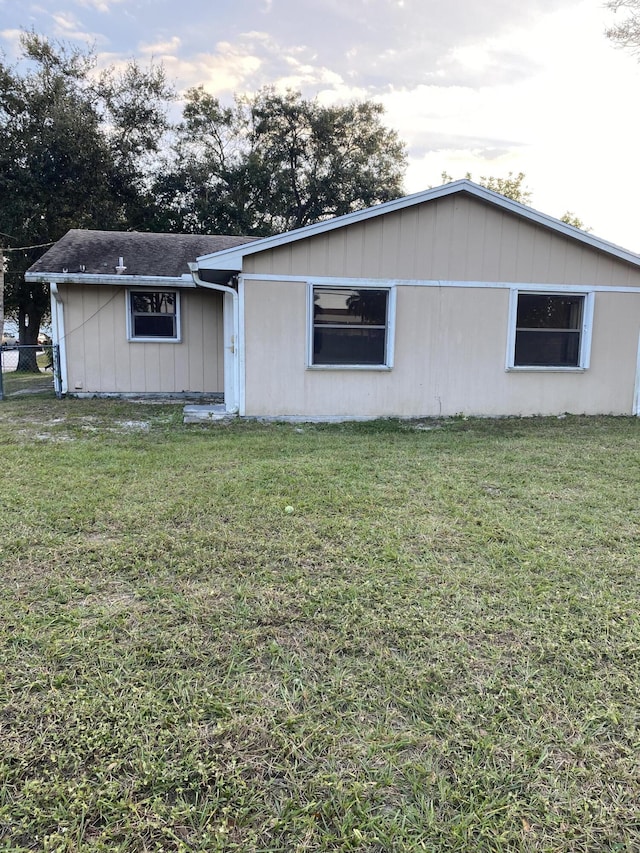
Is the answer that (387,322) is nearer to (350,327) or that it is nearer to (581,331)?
(350,327)

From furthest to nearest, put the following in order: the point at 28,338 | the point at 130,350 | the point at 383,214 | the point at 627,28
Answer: the point at 28,338 → the point at 627,28 → the point at 130,350 → the point at 383,214

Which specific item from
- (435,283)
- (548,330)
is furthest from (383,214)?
(548,330)

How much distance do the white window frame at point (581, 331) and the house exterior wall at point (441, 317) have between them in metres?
0.08

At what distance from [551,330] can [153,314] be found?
7148 mm

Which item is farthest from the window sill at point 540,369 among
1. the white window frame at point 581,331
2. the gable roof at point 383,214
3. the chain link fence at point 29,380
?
the chain link fence at point 29,380

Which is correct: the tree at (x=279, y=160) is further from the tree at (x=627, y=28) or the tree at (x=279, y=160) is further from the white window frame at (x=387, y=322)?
the white window frame at (x=387, y=322)

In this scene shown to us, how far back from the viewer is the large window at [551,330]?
818 cm

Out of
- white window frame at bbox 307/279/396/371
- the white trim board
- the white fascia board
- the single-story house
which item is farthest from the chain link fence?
white window frame at bbox 307/279/396/371

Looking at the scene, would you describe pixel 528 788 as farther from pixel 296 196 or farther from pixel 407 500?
pixel 296 196

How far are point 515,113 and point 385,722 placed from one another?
16075 millimetres

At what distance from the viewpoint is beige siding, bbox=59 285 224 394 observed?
10.1m

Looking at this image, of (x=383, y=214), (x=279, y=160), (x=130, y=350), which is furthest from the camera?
(x=279, y=160)

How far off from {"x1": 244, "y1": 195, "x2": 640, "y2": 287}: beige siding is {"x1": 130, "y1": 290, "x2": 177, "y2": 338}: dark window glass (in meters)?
3.53

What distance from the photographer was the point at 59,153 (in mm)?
17281
